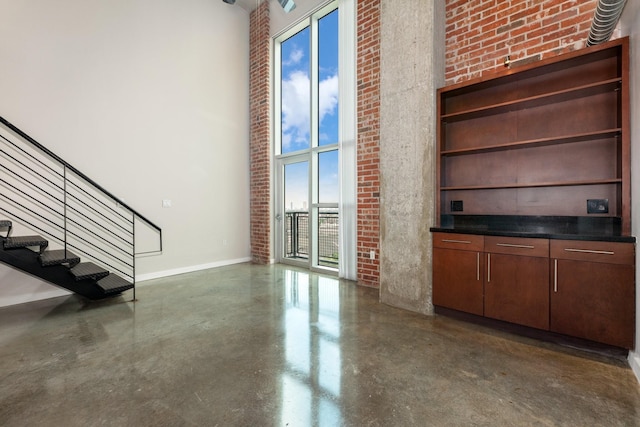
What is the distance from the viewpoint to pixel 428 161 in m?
3.17

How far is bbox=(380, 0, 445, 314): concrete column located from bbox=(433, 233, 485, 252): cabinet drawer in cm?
11

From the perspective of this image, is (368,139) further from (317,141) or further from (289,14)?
(289,14)

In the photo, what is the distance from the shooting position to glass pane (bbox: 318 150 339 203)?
200 inches

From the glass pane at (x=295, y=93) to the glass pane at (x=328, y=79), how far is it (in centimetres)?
26

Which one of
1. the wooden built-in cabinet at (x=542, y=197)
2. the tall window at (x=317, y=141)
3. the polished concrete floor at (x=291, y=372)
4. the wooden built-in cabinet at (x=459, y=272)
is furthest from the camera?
the tall window at (x=317, y=141)

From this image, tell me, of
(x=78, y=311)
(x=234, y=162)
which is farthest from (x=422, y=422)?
(x=234, y=162)

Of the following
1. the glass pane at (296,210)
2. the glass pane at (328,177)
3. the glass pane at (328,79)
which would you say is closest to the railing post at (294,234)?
the glass pane at (296,210)

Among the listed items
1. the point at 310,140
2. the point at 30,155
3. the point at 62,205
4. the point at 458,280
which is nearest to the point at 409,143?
the point at 458,280

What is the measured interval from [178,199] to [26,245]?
7.54ft

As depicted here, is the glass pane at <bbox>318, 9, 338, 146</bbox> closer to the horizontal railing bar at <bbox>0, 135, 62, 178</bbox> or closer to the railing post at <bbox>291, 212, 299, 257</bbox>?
the railing post at <bbox>291, 212, 299, 257</bbox>

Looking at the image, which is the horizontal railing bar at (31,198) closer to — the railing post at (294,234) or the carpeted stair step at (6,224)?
the carpeted stair step at (6,224)

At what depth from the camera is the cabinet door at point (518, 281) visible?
252cm

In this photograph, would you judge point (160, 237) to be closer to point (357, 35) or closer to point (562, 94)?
point (357, 35)

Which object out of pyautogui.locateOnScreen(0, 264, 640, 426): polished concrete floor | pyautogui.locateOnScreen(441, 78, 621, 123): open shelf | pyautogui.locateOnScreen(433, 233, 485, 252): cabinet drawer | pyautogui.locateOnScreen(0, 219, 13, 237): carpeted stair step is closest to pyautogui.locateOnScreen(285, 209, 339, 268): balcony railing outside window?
pyautogui.locateOnScreen(0, 264, 640, 426): polished concrete floor
